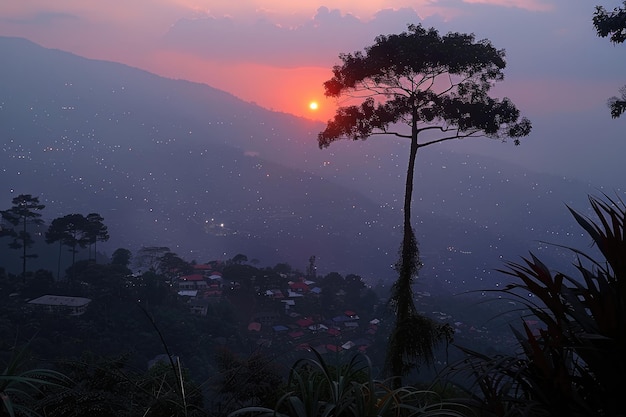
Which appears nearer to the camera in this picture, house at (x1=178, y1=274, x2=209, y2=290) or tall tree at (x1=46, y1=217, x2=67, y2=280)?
tall tree at (x1=46, y1=217, x2=67, y2=280)

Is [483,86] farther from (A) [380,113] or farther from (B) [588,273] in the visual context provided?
(B) [588,273]

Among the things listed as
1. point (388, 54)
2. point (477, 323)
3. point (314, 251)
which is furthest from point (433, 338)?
point (314, 251)

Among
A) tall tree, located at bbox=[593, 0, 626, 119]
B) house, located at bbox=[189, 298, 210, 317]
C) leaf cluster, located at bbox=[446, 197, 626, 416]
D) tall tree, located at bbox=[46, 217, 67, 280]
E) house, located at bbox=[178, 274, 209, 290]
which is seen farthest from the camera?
house, located at bbox=[178, 274, 209, 290]

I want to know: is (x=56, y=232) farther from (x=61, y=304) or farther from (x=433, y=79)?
(x=433, y=79)

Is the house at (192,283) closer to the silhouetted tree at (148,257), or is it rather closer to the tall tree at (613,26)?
the silhouetted tree at (148,257)

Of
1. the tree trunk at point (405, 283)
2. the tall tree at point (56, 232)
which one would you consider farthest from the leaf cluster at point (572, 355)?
the tall tree at point (56, 232)

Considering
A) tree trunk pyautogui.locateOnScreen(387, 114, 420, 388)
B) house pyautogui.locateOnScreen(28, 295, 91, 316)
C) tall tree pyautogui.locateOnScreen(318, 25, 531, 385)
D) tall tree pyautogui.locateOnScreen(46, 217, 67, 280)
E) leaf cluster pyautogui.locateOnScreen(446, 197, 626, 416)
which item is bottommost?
house pyautogui.locateOnScreen(28, 295, 91, 316)

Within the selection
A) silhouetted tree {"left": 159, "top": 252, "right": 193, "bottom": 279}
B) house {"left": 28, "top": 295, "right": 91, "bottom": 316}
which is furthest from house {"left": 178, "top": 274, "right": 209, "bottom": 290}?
house {"left": 28, "top": 295, "right": 91, "bottom": 316}

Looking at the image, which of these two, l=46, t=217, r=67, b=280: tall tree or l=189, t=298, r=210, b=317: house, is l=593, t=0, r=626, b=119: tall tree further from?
l=46, t=217, r=67, b=280: tall tree

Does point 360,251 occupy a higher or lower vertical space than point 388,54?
lower
